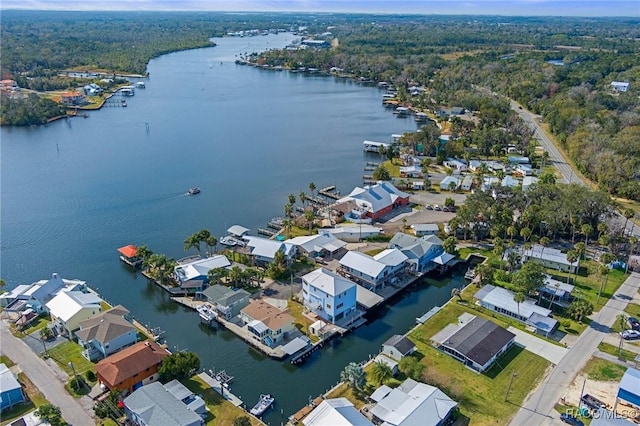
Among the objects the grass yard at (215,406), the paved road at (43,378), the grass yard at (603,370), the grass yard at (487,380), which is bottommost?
the grass yard at (215,406)

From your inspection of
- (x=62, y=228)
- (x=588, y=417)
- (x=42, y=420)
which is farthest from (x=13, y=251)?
(x=588, y=417)

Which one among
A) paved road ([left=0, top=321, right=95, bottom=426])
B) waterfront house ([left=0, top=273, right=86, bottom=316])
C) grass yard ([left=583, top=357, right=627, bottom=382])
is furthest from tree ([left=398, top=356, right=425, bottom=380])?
waterfront house ([left=0, top=273, right=86, bottom=316])

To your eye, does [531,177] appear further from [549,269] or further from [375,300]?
[375,300]

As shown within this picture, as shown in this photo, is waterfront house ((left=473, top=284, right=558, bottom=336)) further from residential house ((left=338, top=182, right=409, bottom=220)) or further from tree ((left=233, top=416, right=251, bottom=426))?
tree ((left=233, top=416, right=251, bottom=426))

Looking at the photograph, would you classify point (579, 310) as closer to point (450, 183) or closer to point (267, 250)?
point (267, 250)

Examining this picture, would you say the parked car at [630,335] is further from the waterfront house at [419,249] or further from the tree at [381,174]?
the tree at [381,174]

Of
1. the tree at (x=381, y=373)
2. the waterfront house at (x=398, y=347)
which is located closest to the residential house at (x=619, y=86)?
the waterfront house at (x=398, y=347)
